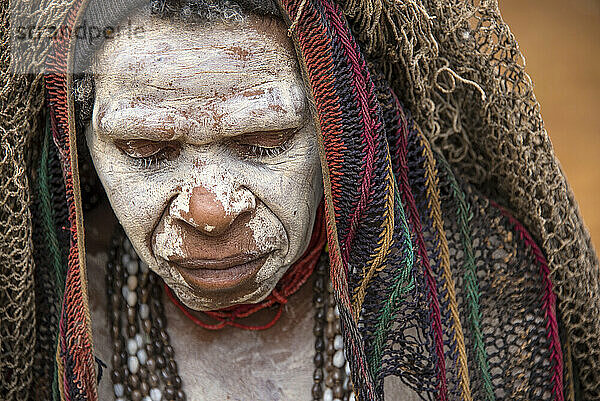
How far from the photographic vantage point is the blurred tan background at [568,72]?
10.2ft

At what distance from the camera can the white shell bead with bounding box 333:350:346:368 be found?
1459 millimetres

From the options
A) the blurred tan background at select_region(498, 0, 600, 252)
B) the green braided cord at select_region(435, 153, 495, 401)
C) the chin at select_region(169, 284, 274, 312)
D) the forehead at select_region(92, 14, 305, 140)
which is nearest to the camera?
the forehead at select_region(92, 14, 305, 140)

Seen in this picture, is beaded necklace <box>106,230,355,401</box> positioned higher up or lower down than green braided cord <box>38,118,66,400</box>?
lower down

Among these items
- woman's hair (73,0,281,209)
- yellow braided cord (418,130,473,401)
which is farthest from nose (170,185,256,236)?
yellow braided cord (418,130,473,401)

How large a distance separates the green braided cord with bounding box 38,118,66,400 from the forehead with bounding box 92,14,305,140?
0.68ft

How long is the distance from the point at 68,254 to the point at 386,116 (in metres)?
0.56

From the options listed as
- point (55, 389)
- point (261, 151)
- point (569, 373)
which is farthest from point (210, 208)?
point (569, 373)

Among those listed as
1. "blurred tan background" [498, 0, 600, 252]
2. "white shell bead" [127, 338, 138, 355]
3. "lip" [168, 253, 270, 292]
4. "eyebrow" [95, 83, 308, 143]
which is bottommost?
"white shell bead" [127, 338, 138, 355]

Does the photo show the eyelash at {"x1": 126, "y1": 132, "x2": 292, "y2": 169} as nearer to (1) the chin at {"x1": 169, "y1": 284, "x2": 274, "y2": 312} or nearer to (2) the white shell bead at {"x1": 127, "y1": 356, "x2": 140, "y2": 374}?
(1) the chin at {"x1": 169, "y1": 284, "x2": 274, "y2": 312}

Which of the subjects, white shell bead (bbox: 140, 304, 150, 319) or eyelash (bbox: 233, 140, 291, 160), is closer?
eyelash (bbox: 233, 140, 291, 160)

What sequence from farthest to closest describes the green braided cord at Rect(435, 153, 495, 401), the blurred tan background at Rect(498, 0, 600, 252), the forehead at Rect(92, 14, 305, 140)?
the blurred tan background at Rect(498, 0, 600, 252) < the green braided cord at Rect(435, 153, 495, 401) < the forehead at Rect(92, 14, 305, 140)

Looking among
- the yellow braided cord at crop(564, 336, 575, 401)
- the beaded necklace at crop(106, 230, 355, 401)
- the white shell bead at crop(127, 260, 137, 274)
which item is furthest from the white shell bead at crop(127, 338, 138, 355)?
the yellow braided cord at crop(564, 336, 575, 401)

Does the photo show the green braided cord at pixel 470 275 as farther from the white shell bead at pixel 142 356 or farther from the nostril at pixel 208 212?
the white shell bead at pixel 142 356

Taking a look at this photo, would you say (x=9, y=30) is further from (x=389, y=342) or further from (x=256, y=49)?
(x=389, y=342)
